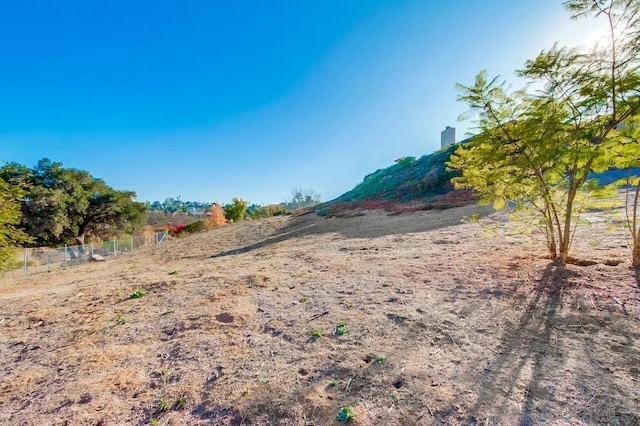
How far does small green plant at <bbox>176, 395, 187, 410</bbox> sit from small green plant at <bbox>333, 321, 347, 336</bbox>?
4.37ft

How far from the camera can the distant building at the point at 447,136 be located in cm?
2909

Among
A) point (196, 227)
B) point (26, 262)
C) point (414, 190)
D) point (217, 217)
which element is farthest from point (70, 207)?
point (414, 190)

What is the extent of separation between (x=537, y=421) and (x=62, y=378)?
3438 millimetres

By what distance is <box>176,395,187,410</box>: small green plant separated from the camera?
187cm

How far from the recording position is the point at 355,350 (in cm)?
235

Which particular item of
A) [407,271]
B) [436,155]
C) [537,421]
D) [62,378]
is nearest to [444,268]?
[407,271]

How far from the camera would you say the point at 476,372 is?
76.2 inches

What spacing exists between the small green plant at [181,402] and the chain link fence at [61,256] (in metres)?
11.1

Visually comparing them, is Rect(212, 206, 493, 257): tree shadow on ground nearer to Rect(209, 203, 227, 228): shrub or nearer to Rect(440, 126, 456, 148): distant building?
Rect(209, 203, 227, 228): shrub

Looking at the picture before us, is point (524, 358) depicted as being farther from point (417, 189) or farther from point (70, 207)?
point (70, 207)

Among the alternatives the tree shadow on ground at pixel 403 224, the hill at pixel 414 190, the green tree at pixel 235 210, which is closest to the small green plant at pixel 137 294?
the tree shadow on ground at pixel 403 224

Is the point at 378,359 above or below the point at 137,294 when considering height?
below

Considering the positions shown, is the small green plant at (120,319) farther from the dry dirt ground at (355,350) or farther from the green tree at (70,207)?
the green tree at (70,207)

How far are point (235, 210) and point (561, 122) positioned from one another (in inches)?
948
